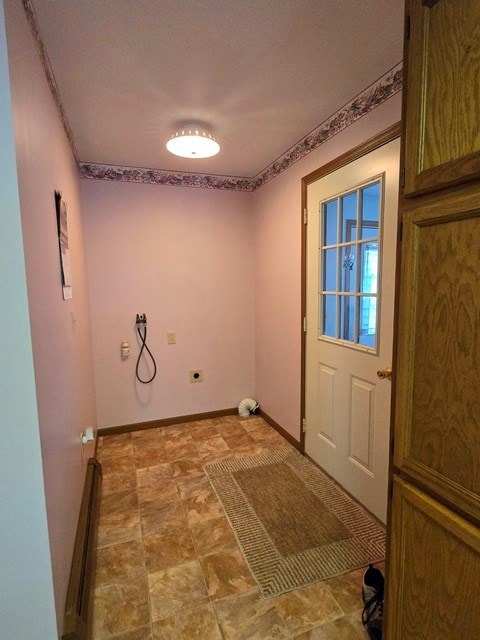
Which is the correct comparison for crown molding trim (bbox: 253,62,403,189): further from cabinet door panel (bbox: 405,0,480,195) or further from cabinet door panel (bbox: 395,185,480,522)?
cabinet door panel (bbox: 395,185,480,522)

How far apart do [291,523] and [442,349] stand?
5.10 ft

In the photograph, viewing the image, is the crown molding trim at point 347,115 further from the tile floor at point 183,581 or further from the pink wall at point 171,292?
the tile floor at point 183,581

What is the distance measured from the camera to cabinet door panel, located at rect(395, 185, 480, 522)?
816 mm

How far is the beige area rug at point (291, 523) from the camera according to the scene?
1649mm

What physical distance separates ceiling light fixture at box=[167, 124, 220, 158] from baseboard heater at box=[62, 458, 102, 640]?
2.14 metres

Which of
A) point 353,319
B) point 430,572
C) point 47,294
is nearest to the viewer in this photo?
point 430,572

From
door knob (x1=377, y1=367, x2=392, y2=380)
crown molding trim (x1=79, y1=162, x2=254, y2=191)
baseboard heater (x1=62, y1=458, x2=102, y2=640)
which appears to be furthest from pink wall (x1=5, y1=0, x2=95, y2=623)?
door knob (x1=377, y1=367, x2=392, y2=380)

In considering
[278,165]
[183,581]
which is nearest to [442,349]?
[183,581]

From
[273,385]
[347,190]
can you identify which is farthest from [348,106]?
[273,385]

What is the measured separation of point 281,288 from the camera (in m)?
2.94

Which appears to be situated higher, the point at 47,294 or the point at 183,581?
the point at 47,294

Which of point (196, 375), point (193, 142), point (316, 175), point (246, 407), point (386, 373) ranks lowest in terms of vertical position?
point (246, 407)

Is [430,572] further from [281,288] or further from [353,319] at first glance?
[281,288]

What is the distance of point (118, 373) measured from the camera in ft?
10.2
